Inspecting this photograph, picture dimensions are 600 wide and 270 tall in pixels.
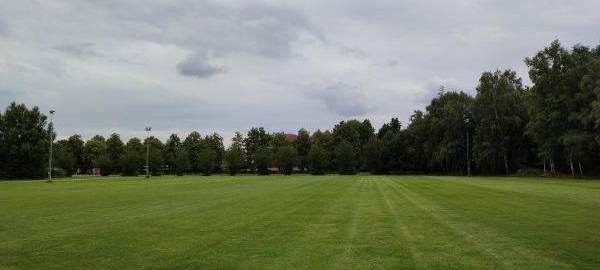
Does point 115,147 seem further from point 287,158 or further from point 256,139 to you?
point 287,158

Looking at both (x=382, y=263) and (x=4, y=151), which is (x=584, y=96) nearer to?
(x=382, y=263)

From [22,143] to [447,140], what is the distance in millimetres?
76250

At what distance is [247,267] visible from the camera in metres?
9.66

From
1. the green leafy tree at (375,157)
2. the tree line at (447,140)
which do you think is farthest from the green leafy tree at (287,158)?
the green leafy tree at (375,157)

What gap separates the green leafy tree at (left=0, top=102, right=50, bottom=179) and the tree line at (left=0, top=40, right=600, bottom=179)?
0.16 m

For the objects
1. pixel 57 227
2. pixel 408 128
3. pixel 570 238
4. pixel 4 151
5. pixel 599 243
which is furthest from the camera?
pixel 408 128

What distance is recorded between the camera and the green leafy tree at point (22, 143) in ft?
289

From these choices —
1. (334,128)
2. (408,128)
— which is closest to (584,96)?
(408,128)

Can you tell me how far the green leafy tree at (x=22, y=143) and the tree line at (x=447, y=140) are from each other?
0.16m

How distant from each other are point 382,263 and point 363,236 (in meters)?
3.64

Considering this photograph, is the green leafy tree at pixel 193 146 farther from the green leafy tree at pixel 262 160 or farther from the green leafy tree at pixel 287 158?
the green leafy tree at pixel 287 158

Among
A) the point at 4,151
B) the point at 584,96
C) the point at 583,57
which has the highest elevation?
the point at 583,57

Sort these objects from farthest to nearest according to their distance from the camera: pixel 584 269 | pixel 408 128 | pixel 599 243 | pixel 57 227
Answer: pixel 408 128 → pixel 57 227 → pixel 599 243 → pixel 584 269

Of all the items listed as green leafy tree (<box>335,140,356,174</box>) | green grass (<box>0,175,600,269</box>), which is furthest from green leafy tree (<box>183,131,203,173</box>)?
green grass (<box>0,175,600,269</box>)
